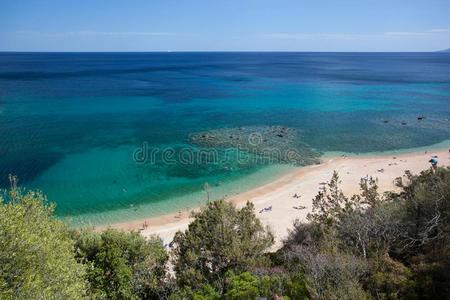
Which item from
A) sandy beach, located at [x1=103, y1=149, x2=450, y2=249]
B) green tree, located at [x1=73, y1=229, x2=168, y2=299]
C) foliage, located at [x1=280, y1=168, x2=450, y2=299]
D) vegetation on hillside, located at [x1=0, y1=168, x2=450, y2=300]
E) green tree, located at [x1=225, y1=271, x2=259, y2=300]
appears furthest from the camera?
sandy beach, located at [x1=103, y1=149, x2=450, y2=249]

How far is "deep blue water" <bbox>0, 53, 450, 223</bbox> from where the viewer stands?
37.0m

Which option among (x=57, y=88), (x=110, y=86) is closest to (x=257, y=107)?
(x=110, y=86)

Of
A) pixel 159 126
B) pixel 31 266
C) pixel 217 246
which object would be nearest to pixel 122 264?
pixel 217 246

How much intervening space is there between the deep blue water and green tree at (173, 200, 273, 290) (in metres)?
15.6

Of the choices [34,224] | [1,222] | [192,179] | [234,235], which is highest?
[1,222]

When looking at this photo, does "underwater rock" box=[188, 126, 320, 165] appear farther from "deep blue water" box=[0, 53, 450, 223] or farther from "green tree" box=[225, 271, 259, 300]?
"green tree" box=[225, 271, 259, 300]

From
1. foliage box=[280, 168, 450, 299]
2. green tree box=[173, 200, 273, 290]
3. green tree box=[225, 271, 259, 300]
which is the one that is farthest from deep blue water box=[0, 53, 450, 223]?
green tree box=[225, 271, 259, 300]

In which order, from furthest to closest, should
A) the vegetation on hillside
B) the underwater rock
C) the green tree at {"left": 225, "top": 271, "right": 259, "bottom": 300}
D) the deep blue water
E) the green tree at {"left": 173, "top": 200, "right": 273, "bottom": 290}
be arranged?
the underwater rock, the deep blue water, the green tree at {"left": 173, "top": 200, "right": 273, "bottom": 290}, the green tree at {"left": 225, "top": 271, "right": 259, "bottom": 300}, the vegetation on hillside

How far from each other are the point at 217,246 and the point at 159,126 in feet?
145

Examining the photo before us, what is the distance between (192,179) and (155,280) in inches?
871

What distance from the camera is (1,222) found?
471 inches

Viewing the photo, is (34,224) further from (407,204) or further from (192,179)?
(192,179)

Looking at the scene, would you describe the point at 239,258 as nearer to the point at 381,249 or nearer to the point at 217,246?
the point at 217,246

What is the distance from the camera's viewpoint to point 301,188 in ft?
122
